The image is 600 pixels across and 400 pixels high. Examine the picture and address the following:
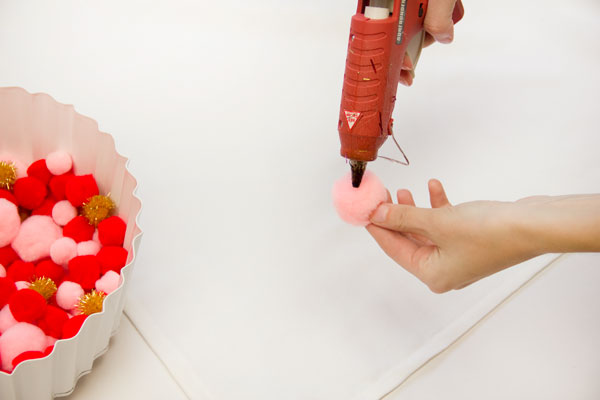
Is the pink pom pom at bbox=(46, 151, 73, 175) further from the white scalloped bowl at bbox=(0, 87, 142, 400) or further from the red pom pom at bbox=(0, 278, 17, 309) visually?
the red pom pom at bbox=(0, 278, 17, 309)

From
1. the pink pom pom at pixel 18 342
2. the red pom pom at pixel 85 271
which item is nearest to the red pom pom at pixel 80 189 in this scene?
the red pom pom at pixel 85 271

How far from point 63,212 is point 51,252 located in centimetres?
7

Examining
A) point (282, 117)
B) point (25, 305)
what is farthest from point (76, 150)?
point (282, 117)

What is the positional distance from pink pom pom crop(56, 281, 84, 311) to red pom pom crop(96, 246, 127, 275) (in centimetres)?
4

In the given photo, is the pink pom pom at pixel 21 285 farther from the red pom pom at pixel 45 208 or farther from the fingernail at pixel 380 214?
the fingernail at pixel 380 214

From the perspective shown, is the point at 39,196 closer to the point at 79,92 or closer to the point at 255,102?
the point at 79,92

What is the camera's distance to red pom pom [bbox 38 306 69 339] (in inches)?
30.4

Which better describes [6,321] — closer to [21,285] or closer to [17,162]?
[21,285]

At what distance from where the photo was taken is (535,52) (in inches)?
59.8

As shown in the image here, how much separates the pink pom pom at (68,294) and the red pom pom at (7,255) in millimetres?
110

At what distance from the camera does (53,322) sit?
77 centimetres

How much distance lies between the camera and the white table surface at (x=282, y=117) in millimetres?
899

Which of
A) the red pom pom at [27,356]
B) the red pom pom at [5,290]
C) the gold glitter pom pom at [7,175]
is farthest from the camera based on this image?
the gold glitter pom pom at [7,175]

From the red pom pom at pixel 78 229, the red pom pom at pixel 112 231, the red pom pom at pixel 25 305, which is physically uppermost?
Result: the red pom pom at pixel 112 231
